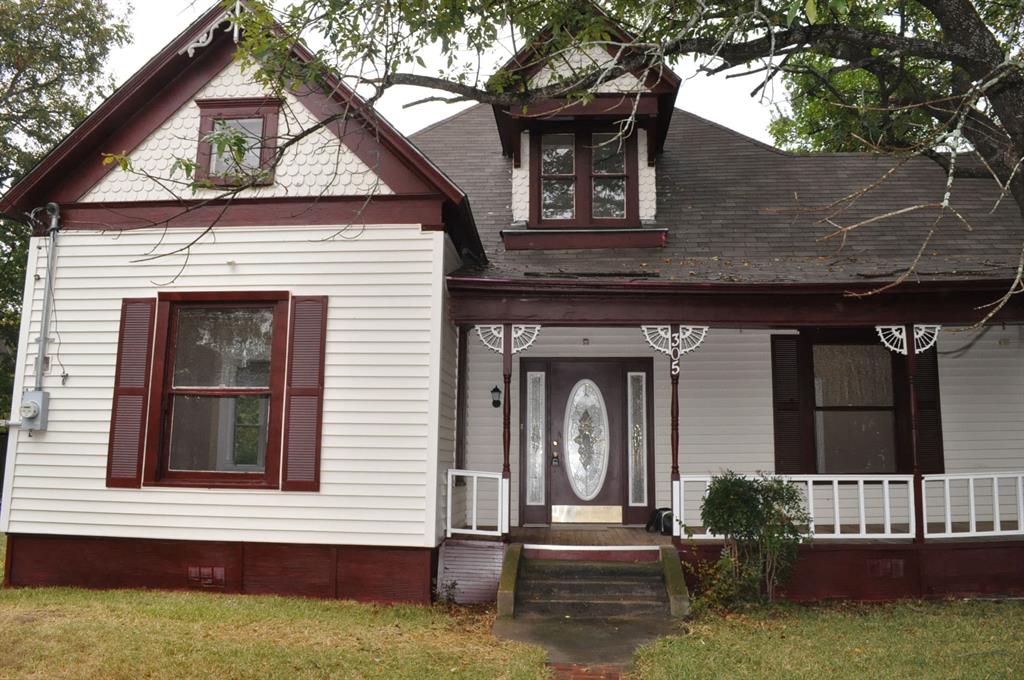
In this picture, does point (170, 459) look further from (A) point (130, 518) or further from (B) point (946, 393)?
(B) point (946, 393)

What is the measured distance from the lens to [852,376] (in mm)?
9836

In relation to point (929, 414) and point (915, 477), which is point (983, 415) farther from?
point (915, 477)

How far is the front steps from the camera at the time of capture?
7.12m

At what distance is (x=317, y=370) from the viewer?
313 inches

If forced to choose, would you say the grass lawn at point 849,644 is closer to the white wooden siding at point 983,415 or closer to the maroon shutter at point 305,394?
the white wooden siding at point 983,415

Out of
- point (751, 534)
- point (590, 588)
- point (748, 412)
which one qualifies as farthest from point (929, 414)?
point (590, 588)

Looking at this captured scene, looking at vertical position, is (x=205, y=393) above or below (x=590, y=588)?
above

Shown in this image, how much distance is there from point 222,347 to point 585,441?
4.56 m

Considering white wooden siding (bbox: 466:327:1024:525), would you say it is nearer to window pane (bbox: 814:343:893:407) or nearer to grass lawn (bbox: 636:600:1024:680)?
window pane (bbox: 814:343:893:407)

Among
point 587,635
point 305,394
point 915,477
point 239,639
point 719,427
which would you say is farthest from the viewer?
point 719,427

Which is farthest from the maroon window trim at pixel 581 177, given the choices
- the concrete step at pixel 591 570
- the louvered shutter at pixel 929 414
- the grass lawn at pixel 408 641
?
the grass lawn at pixel 408 641

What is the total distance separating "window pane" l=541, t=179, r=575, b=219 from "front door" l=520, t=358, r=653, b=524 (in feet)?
6.34

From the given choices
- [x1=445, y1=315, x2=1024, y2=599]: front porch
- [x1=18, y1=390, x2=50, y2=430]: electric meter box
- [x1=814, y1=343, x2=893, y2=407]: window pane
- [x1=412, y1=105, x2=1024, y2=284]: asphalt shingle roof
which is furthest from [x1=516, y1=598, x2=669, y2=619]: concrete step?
[x1=18, y1=390, x2=50, y2=430]: electric meter box

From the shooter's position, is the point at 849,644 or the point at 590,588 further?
the point at 590,588
